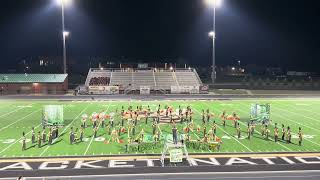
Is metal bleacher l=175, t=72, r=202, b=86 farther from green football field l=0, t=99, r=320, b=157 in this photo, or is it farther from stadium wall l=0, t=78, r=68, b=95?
stadium wall l=0, t=78, r=68, b=95

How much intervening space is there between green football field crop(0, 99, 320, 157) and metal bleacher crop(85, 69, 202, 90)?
15.7 meters

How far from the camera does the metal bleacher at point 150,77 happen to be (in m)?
58.5

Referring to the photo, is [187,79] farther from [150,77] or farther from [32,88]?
[32,88]

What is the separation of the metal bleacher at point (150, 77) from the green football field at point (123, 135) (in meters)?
15.7

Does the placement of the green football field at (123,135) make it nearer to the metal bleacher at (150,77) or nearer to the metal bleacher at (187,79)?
the metal bleacher at (150,77)

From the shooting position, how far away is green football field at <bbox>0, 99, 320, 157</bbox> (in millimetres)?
20484

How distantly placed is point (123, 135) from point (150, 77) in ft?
120

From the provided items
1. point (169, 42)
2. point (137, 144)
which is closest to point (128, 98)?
point (137, 144)

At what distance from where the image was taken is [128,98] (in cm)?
4856

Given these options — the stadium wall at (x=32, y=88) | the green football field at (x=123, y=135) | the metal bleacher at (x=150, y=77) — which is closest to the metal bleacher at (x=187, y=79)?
the metal bleacher at (x=150, y=77)

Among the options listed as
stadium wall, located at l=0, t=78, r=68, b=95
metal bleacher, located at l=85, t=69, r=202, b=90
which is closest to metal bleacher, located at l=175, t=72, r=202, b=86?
metal bleacher, located at l=85, t=69, r=202, b=90

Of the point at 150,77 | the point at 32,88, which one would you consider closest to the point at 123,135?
the point at 32,88

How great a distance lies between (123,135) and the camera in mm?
24750

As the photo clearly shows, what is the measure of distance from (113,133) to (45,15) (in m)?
82.4
